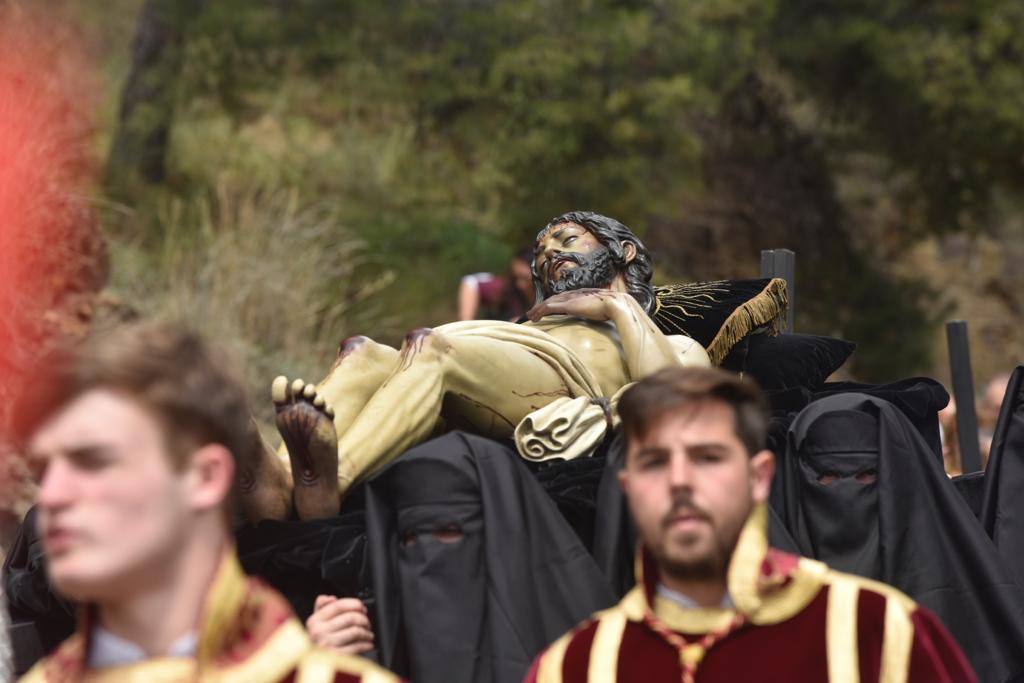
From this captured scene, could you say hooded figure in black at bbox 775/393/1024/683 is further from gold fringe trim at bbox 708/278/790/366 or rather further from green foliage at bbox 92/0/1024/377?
green foliage at bbox 92/0/1024/377

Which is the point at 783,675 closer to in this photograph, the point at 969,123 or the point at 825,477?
the point at 825,477

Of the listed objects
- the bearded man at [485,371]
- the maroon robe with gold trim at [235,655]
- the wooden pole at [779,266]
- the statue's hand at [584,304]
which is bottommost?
the maroon robe with gold trim at [235,655]

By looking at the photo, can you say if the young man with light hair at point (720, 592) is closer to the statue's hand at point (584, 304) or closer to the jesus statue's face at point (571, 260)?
the statue's hand at point (584, 304)

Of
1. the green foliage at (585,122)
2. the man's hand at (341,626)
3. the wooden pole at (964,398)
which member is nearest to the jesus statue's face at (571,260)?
the man's hand at (341,626)

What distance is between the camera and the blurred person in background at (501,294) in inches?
337

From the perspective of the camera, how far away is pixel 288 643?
222 centimetres

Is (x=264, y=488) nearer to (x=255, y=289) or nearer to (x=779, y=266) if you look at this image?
(x=779, y=266)

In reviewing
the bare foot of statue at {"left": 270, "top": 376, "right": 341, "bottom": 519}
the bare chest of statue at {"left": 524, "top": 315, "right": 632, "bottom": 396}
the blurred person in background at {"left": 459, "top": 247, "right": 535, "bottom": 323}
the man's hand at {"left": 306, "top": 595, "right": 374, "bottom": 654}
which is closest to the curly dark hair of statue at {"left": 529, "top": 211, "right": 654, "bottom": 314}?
the bare chest of statue at {"left": 524, "top": 315, "right": 632, "bottom": 396}

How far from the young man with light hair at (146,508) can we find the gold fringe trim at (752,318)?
11.3 feet

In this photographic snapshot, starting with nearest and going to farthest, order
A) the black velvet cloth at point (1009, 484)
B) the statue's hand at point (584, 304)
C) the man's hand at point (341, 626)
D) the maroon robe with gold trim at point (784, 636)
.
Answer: the maroon robe with gold trim at point (784, 636)
the man's hand at point (341, 626)
the black velvet cloth at point (1009, 484)
the statue's hand at point (584, 304)

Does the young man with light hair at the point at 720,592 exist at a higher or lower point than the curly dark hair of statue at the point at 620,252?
lower

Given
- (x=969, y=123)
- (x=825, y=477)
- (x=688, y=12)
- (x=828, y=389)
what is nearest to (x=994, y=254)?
(x=969, y=123)

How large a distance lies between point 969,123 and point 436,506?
10740 mm

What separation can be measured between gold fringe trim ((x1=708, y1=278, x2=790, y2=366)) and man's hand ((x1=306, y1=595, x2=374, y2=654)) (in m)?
2.05
